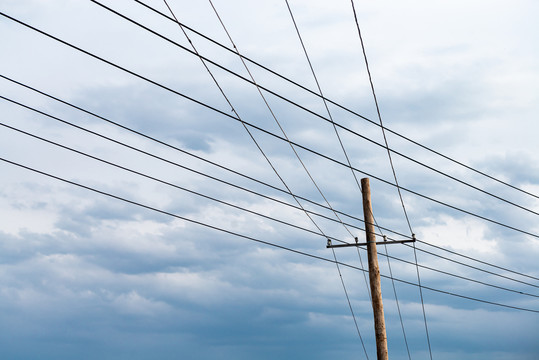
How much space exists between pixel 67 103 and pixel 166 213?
4.54m

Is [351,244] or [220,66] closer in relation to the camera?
[220,66]

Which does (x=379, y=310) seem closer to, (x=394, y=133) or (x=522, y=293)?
(x=394, y=133)

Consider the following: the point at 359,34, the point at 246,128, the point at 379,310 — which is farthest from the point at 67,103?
the point at 379,310

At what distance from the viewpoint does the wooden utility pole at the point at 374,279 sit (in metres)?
16.9

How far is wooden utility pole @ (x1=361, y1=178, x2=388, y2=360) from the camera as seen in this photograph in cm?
1688

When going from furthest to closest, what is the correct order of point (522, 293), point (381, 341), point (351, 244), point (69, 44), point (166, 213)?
point (522, 293)
point (351, 244)
point (381, 341)
point (166, 213)
point (69, 44)

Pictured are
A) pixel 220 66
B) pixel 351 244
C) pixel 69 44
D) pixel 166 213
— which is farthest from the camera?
pixel 351 244

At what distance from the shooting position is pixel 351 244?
60.1ft

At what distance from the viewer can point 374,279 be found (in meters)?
17.4

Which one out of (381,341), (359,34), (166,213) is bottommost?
(381,341)

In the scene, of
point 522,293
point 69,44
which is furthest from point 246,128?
point 522,293

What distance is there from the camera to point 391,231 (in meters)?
19.4

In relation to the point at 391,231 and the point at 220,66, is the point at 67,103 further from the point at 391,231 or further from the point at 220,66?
the point at 391,231

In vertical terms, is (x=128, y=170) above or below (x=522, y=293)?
below
